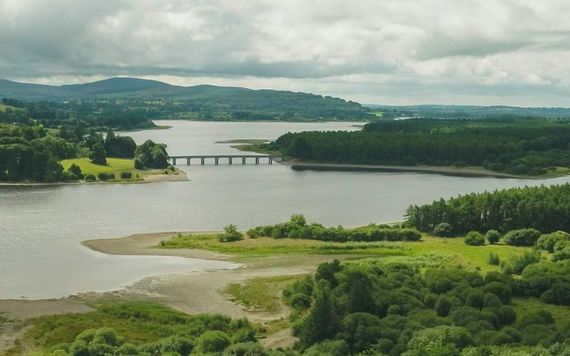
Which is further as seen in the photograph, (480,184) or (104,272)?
(480,184)

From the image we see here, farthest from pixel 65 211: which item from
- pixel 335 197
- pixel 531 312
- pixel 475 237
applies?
pixel 531 312

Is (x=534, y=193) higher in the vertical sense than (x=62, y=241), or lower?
higher

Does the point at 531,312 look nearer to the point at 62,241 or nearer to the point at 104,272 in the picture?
the point at 104,272

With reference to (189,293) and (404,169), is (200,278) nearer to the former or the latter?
(189,293)

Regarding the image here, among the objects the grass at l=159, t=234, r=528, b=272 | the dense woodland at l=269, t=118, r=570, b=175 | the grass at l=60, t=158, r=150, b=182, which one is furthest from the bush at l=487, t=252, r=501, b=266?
the dense woodland at l=269, t=118, r=570, b=175

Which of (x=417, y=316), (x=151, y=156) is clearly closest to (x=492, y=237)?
(x=417, y=316)

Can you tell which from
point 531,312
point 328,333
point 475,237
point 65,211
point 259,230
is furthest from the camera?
point 65,211

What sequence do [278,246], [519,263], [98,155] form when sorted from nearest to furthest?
[519,263], [278,246], [98,155]
